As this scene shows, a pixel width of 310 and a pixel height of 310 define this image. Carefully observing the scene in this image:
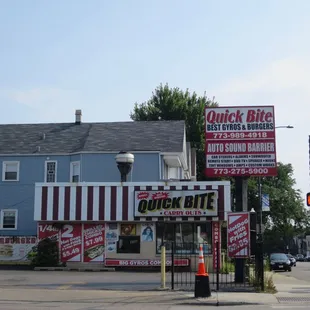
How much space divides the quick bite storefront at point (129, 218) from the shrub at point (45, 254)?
1.68 ft

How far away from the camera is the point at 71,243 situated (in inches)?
1174

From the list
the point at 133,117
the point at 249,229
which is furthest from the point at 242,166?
the point at 133,117

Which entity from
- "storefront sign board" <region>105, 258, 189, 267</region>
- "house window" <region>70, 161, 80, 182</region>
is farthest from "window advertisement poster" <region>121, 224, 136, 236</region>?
"house window" <region>70, 161, 80, 182</region>

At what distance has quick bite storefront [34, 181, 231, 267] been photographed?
29.1 metres

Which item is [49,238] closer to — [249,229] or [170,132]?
[170,132]

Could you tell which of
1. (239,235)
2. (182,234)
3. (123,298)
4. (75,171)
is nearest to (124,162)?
(182,234)

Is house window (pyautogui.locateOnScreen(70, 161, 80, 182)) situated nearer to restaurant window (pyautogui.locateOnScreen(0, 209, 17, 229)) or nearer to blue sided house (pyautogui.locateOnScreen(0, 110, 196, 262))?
blue sided house (pyautogui.locateOnScreen(0, 110, 196, 262))

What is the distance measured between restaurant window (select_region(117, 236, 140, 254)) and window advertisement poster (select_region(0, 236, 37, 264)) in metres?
4.64

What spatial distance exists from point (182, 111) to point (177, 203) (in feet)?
90.0

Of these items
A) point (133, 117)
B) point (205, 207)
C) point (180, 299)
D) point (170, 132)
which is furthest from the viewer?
point (133, 117)

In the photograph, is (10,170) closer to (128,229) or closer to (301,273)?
(128,229)

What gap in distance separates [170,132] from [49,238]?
11.3 metres

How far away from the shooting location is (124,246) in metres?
29.7

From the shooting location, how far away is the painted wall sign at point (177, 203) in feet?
95.2
